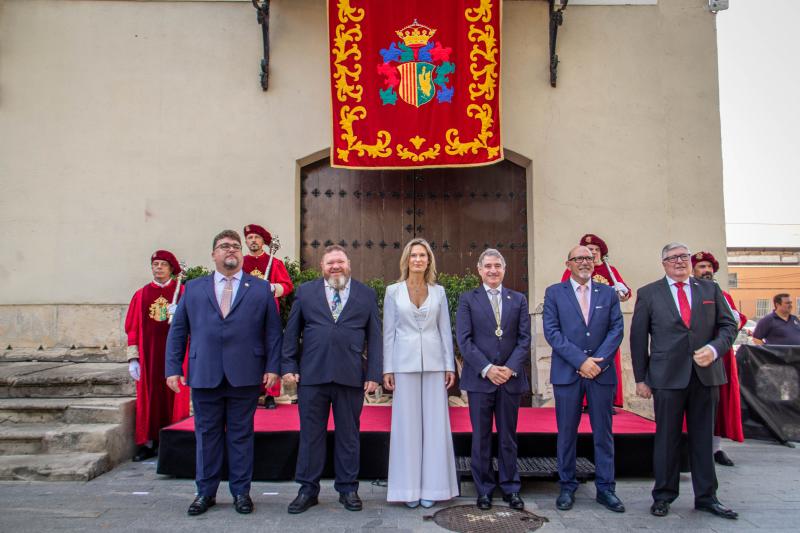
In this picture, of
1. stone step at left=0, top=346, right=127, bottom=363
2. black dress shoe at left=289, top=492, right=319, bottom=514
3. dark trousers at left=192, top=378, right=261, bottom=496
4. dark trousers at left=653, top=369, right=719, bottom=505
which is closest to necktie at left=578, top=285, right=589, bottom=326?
dark trousers at left=653, top=369, right=719, bottom=505

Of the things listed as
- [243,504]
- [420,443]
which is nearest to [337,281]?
[420,443]

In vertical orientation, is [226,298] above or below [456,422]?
above

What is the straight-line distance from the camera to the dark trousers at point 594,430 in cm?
421

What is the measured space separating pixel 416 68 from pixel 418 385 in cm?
439

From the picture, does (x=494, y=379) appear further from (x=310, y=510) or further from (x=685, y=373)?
(x=310, y=510)

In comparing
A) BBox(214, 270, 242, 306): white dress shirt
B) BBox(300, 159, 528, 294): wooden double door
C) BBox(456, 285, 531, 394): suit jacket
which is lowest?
BBox(456, 285, 531, 394): suit jacket

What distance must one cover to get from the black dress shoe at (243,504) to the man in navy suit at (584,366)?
2053 mm

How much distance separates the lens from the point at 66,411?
18.2 ft

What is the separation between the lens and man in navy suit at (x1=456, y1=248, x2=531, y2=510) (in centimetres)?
422

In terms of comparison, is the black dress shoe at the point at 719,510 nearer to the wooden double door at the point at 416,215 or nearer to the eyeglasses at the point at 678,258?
the eyeglasses at the point at 678,258

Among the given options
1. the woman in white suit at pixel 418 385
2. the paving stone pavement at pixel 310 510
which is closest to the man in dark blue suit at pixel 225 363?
the paving stone pavement at pixel 310 510

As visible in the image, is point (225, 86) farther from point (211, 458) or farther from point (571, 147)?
point (211, 458)

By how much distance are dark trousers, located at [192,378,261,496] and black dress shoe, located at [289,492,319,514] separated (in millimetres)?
332

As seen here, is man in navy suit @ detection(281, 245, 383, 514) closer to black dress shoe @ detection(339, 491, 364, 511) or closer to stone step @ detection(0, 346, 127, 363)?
black dress shoe @ detection(339, 491, 364, 511)
